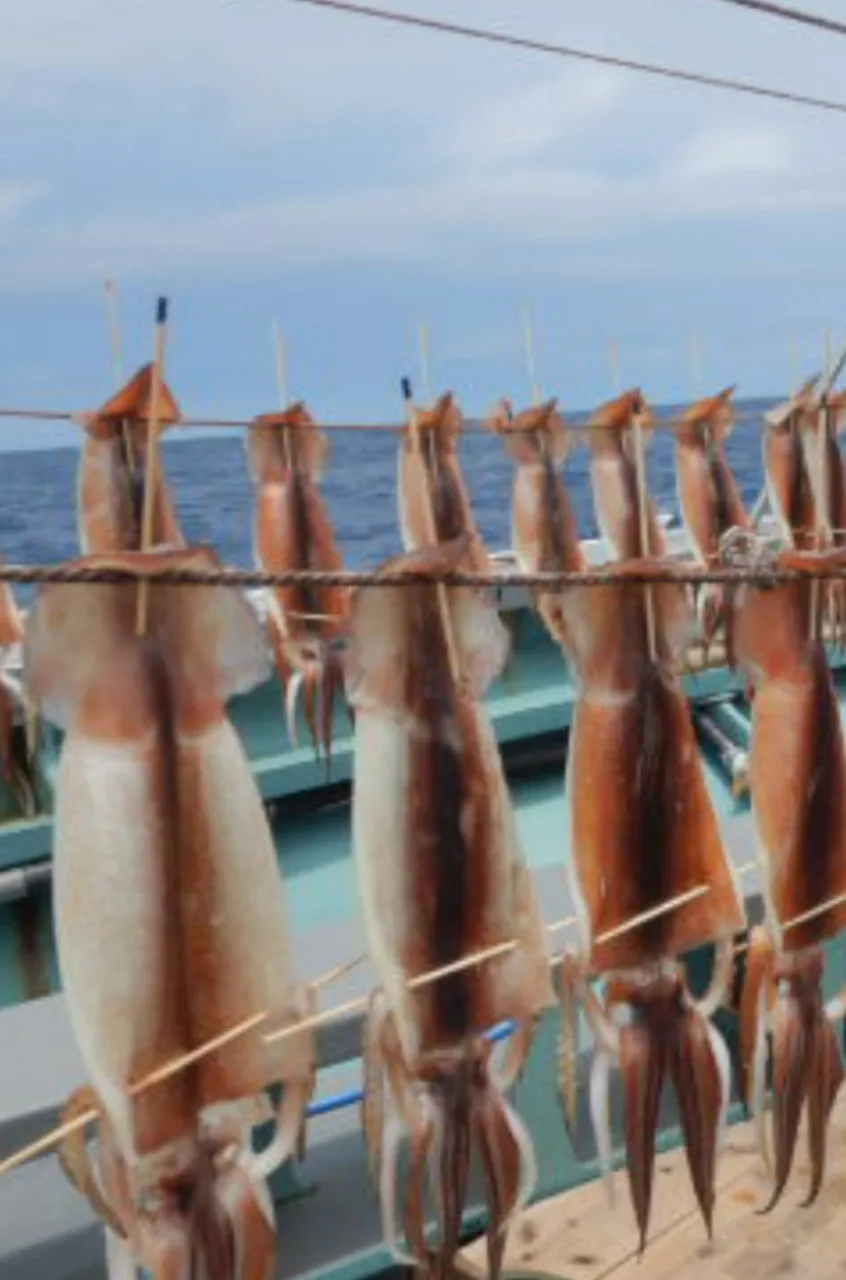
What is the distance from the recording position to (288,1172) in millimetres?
3762

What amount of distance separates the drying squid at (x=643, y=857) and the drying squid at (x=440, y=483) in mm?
3216

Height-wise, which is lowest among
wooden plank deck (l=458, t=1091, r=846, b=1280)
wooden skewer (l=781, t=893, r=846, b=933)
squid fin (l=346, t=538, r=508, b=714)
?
wooden plank deck (l=458, t=1091, r=846, b=1280)

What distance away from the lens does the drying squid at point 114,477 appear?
463 cm

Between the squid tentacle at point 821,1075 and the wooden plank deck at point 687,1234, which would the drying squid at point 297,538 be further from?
the squid tentacle at point 821,1075

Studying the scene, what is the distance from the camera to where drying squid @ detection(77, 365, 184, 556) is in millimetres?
4633

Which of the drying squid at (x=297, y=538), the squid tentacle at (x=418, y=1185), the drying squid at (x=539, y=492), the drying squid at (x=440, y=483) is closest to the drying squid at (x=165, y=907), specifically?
the squid tentacle at (x=418, y=1185)

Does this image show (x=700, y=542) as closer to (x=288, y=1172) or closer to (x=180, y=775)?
(x=288, y=1172)

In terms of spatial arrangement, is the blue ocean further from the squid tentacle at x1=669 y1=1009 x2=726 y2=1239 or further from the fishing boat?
the squid tentacle at x1=669 y1=1009 x2=726 y2=1239


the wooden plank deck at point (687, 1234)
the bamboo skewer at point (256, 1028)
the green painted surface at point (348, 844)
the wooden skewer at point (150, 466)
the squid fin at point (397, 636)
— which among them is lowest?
the wooden plank deck at point (687, 1234)

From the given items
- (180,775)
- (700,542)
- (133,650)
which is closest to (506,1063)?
(180,775)

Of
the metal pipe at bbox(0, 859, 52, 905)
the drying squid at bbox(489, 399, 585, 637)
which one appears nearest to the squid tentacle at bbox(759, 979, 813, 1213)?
the metal pipe at bbox(0, 859, 52, 905)

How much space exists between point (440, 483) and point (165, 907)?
162 inches

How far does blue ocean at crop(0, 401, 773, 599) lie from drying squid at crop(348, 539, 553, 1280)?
141 inches

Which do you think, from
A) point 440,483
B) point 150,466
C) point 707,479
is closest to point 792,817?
point 150,466
